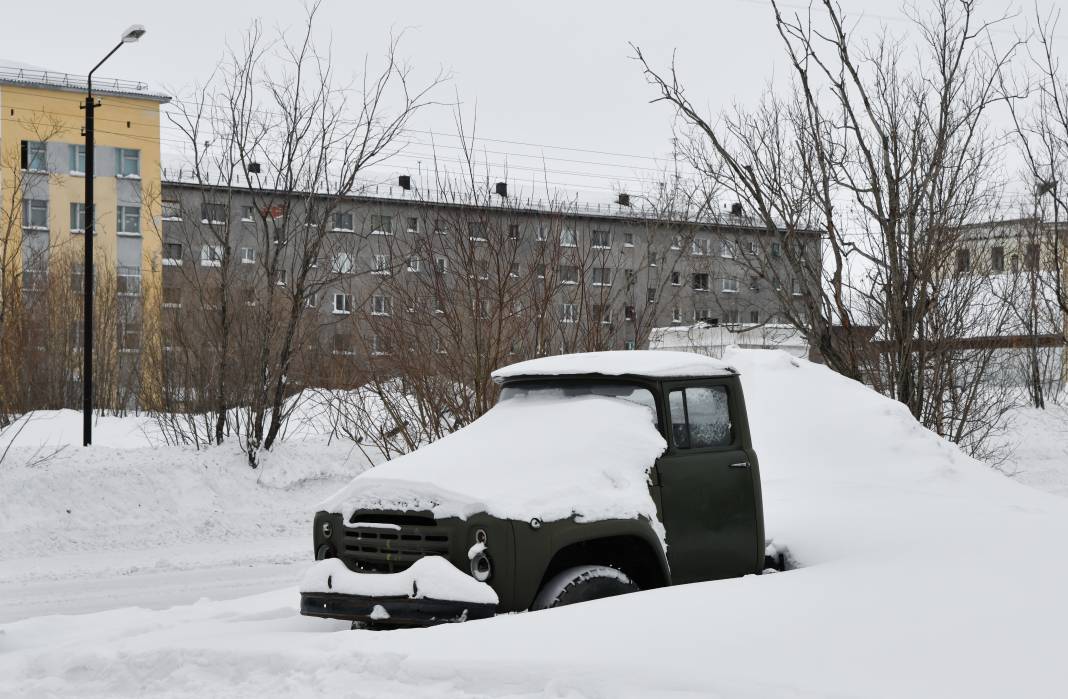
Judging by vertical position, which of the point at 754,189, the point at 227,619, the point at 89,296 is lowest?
the point at 227,619

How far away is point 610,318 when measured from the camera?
16109 millimetres

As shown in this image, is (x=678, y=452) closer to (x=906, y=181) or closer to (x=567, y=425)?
(x=567, y=425)

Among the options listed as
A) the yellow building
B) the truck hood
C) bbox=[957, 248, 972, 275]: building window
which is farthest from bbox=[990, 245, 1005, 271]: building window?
the yellow building

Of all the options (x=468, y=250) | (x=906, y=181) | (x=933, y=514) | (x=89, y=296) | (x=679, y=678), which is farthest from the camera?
(x=89, y=296)

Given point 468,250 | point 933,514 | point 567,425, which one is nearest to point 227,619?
point 567,425

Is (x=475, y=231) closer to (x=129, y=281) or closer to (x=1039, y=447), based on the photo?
(x=1039, y=447)

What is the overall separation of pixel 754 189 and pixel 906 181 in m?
2.06

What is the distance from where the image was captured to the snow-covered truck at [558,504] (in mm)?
6496

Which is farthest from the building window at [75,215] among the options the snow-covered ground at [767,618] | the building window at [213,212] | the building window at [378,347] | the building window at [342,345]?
the snow-covered ground at [767,618]

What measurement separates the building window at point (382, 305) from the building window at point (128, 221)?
43385 millimetres

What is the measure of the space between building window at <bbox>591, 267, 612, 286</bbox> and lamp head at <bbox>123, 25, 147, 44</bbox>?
8.55 m

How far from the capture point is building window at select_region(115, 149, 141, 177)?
181ft

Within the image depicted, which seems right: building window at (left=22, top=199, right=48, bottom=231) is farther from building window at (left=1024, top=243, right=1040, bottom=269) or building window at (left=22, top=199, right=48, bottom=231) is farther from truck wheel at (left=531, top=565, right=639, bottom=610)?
truck wheel at (left=531, top=565, right=639, bottom=610)

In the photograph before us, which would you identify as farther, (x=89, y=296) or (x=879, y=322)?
(x=89, y=296)
